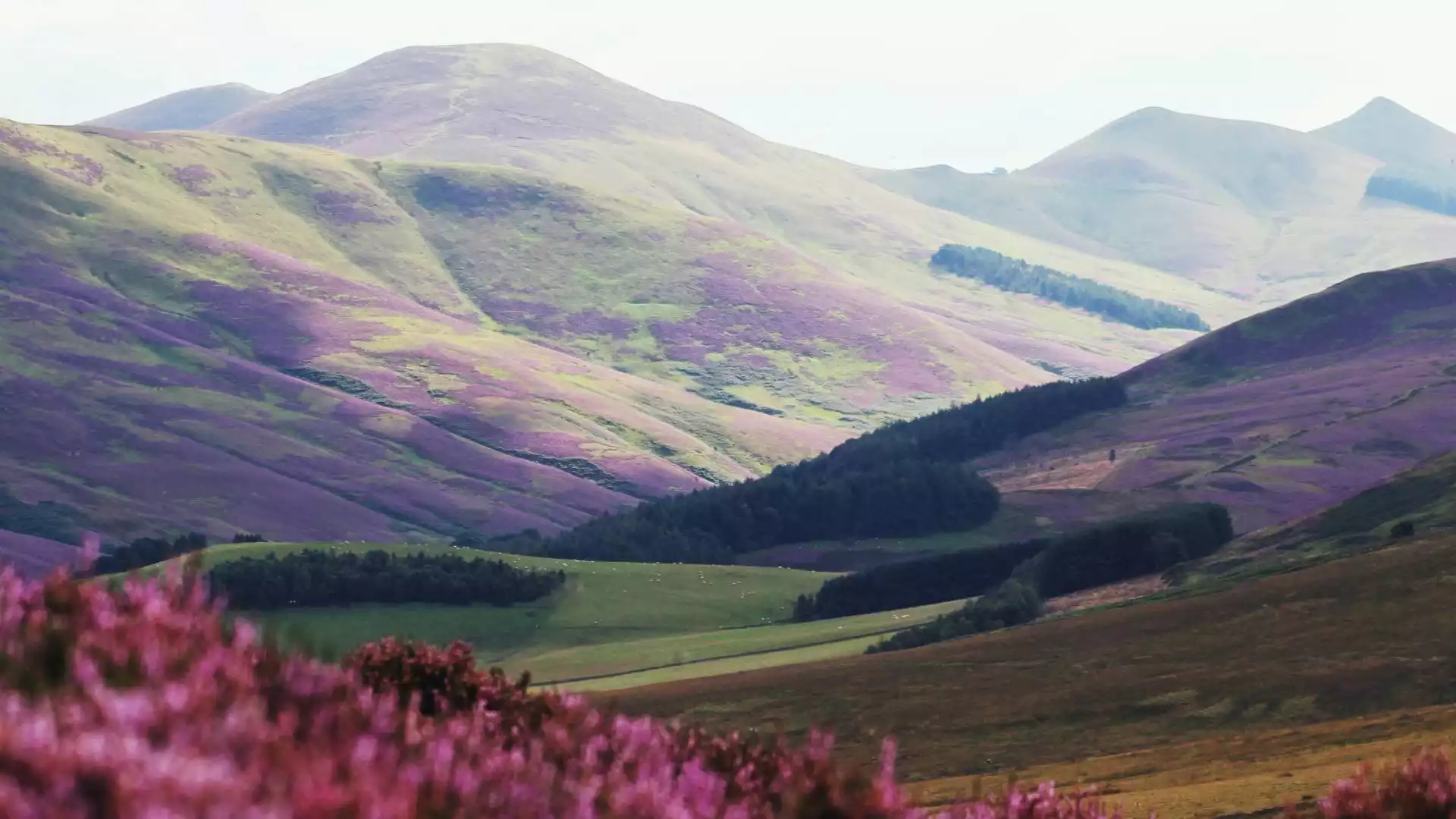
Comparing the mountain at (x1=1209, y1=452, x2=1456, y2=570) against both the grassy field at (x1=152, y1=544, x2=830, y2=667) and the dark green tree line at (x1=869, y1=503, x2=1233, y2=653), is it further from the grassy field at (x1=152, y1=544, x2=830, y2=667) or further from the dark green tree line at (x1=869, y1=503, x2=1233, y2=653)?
the grassy field at (x1=152, y1=544, x2=830, y2=667)

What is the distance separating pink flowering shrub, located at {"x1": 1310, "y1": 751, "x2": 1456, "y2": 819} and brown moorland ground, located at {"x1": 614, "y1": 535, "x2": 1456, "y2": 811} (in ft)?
71.1

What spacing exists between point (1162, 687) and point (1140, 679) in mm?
3259

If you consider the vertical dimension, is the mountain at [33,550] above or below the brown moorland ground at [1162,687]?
below

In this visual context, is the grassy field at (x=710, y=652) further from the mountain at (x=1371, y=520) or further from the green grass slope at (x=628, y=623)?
the mountain at (x=1371, y=520)

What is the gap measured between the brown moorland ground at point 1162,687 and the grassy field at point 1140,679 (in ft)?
0.48

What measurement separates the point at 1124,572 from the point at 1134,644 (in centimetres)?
5720

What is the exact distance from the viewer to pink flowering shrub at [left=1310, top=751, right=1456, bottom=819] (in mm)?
16422

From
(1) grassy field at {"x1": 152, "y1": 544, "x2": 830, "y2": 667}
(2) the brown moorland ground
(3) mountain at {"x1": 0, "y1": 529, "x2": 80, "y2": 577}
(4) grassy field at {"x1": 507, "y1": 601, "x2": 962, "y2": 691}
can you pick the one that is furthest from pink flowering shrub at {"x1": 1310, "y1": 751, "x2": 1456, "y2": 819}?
(3) mountain at {"x1": 0, "y1": 529, "x2": 80, "y2": 577}

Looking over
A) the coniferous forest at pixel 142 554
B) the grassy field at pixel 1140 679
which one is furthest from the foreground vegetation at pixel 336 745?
the coniferous forest at pixel 142 554

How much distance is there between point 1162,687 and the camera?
69000 mm

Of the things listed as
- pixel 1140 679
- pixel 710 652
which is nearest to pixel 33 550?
pixel 710 652

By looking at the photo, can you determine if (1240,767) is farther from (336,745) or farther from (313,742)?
(313,742)

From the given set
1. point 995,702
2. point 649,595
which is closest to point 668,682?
point 995,702

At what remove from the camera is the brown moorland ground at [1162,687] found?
5319 cm
